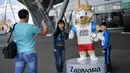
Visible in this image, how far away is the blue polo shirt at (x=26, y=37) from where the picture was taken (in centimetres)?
627

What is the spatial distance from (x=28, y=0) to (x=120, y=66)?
53.5m

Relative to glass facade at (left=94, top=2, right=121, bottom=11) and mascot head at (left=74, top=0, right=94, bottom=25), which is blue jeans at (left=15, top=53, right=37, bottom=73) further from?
glass facade at (left=94, top=2, right=121, bottom=11)

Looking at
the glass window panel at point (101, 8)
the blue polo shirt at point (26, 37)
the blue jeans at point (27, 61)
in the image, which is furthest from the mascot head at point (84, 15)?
the glass window panel at point (101, 8)

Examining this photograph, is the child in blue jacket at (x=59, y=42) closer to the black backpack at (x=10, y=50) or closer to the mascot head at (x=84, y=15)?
the mascot head at (x=84, y=15)

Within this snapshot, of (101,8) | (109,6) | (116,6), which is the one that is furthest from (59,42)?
(101,8)

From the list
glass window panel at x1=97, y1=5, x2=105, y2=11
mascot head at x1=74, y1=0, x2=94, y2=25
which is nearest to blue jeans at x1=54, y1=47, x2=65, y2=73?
mascot head at x1=74, y1=0, x2=94, y2=25

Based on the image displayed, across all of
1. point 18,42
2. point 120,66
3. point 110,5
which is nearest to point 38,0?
point 110,5

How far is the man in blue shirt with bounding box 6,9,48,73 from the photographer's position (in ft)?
20.5

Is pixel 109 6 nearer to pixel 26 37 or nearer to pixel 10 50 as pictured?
pixel 26 37

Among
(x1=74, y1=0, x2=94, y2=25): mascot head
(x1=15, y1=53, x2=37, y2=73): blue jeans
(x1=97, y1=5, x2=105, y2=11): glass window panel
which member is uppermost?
(x1=97, y1=5, x2=105, y2=11): glass window panel

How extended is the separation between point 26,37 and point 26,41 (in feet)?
0.27

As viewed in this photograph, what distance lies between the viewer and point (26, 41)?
6.29 meters

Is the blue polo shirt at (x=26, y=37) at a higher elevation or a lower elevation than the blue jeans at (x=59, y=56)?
higher

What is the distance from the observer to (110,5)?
41250mm
